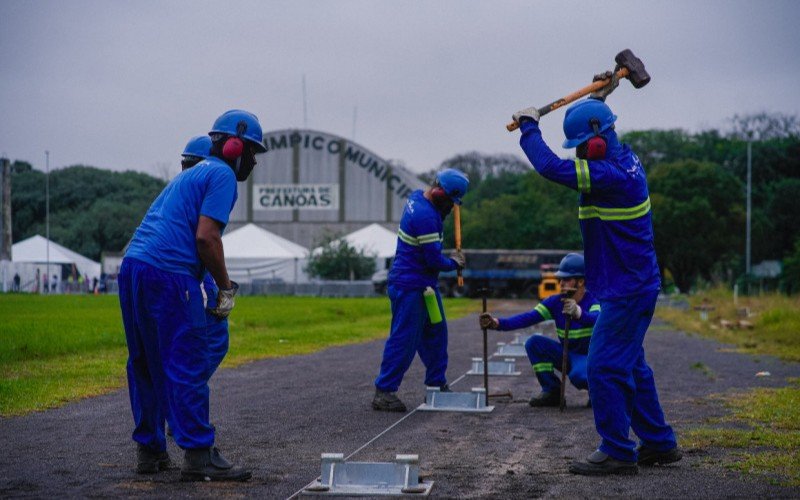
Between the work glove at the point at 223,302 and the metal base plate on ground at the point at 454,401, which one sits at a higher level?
the work glove at the point at 223,302

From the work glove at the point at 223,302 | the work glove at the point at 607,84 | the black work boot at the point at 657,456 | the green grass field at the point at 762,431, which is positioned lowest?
the green grass field at the point at 762,431

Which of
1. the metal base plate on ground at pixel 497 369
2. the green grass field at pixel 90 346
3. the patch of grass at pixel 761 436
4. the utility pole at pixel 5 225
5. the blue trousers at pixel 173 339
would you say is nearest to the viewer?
the blue trousers at pixel 173 339

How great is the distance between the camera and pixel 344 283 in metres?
55.6

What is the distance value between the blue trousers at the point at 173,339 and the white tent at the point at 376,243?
53.1 metres

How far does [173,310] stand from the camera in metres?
6.00

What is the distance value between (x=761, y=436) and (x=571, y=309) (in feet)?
7.18

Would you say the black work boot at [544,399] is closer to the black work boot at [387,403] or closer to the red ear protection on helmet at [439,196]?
the black work boot at [387,403]

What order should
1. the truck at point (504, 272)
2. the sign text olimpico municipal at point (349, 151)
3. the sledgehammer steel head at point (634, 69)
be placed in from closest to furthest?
the sledgehammer steel head at point (634, 69) < the truck at point (504, 272) < the sign text olimpico municipal at point (349, 151)

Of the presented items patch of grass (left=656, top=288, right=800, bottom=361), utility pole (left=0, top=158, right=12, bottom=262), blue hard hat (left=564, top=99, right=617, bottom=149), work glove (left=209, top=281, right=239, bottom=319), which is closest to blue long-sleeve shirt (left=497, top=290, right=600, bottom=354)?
blue hard hat (left=564, top=99, right=617, bottom=149)

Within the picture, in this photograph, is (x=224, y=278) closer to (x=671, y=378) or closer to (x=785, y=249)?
(x=671, y=378)

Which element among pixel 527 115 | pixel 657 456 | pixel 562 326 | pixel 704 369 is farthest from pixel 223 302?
pixel 704 369

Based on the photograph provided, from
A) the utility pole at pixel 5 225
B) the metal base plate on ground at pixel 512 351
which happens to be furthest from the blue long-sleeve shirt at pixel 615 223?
the utility pole at pixel 5 225

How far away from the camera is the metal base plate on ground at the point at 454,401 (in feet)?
31.2

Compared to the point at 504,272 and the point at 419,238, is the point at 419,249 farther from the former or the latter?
the point at 504,272
